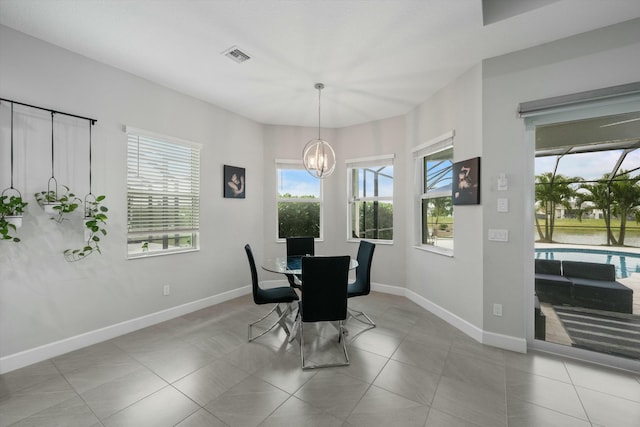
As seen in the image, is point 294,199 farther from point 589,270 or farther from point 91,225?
point 589,270

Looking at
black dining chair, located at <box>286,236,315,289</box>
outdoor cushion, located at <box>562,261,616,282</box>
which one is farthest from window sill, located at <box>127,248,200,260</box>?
outdoor cushion, located at <box>562,261,616,282</box>

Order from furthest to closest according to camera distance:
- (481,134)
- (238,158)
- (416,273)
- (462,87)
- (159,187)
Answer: (238,158) → (416,273) → (159,187) → (462,87) → (481,134)

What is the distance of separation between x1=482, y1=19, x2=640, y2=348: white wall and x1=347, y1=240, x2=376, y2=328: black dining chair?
1.17 m

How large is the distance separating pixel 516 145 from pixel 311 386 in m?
2.81

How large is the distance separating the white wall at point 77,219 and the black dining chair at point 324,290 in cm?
201

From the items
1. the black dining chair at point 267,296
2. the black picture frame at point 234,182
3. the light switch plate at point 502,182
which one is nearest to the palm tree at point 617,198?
the light switch plate at point 502,182

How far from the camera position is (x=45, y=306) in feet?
7.94

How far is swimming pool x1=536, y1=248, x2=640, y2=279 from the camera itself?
2334 mm

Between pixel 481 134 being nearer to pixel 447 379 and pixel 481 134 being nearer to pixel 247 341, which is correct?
pixel 447 379

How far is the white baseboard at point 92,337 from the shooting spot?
89.2 inches

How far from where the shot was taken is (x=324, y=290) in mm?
2359

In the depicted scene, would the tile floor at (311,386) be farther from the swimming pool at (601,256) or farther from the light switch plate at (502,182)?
the light switch plate at (502,182)

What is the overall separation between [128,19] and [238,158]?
7.31 ft

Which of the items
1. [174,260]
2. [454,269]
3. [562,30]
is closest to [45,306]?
[174,260]
